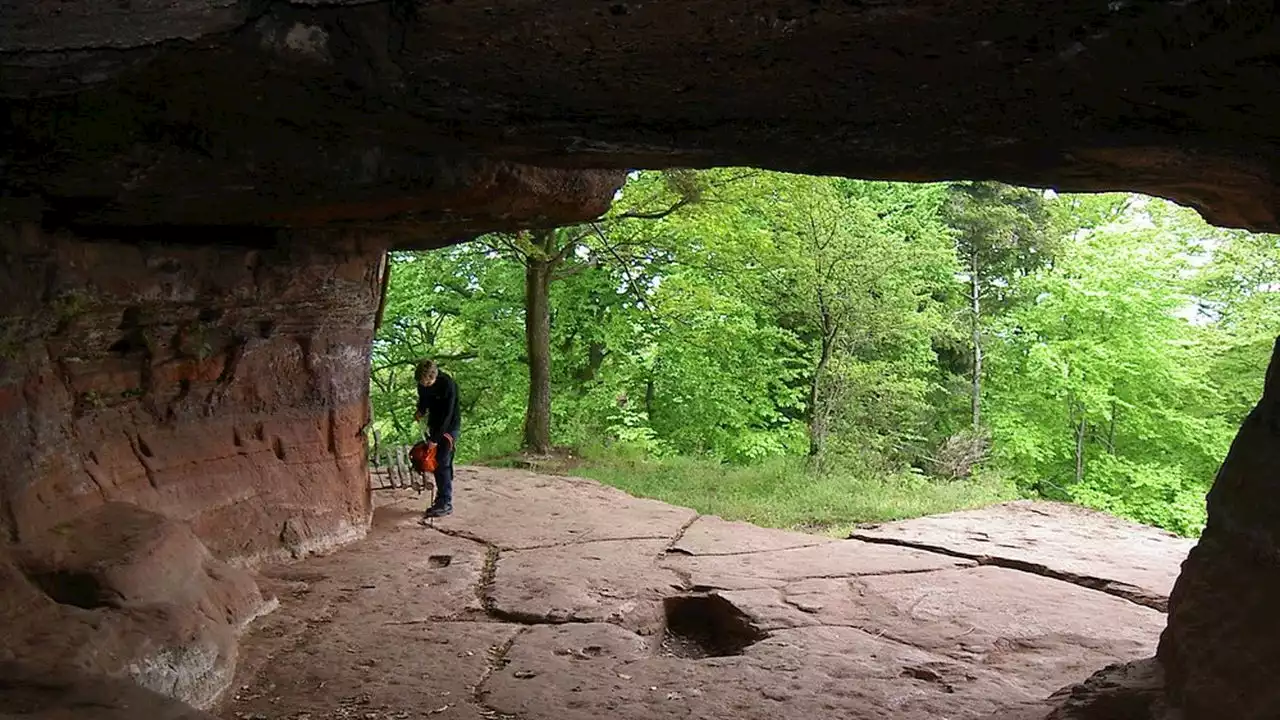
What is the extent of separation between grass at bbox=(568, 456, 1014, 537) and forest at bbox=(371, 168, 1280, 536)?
0.06m

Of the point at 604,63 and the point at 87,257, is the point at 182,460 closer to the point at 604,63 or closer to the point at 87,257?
the point at 87,257

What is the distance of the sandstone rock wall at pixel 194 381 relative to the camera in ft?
17.4

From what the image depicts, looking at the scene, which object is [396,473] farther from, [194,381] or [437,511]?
[194,381]

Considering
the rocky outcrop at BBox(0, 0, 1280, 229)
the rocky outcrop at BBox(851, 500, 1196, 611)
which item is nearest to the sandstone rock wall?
the rocky outcrop at BBox(0, 0, 1280, 229)

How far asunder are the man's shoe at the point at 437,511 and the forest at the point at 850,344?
356 centimetres

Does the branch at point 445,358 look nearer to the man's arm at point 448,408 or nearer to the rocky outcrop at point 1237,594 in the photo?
the man's arm at point 448,408

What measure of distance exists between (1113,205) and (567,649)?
1747 centimetres

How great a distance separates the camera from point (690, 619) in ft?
22.5

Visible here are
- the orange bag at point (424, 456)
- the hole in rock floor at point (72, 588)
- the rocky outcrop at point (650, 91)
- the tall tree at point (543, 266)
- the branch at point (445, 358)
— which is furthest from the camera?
the branch at point (445, 358)

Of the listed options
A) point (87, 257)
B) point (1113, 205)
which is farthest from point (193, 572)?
point (1113, 205)

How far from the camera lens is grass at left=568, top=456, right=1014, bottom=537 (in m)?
11.0

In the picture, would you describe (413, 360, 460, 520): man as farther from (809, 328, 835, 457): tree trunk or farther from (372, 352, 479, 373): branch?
(372, 352, 479, 373): branch

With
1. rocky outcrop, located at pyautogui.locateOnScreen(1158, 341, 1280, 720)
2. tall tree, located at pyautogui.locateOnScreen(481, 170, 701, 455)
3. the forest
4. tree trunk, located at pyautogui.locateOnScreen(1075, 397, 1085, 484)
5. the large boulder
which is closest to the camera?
rocky outcrop, located at pyautogui.locateOnScreen(1158, 341, 1280, 720)

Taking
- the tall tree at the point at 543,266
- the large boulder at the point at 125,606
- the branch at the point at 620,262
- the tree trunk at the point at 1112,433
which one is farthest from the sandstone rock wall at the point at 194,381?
the tree trunk at the point at 1112,433
